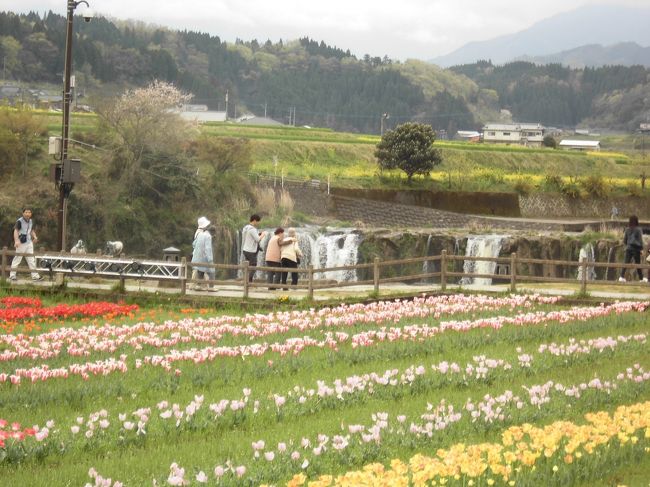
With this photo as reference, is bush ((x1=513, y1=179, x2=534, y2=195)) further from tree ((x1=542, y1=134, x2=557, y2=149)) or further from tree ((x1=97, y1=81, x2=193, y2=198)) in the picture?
tree ((x1=542, y1=134, x2=557, y2=149))

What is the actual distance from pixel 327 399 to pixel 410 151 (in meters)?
63.5

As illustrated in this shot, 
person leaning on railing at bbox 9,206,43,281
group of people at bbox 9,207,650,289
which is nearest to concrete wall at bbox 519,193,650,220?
group of people at bbox 9,207,650,289

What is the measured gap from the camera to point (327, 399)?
1446 cm

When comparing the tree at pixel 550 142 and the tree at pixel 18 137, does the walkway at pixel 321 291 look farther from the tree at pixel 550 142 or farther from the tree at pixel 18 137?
the tree at pixel 550 142

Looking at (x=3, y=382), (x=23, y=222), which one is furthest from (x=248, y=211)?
(x=3, y=382)

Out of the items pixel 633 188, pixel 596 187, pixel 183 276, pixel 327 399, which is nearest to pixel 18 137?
pixel 183 276

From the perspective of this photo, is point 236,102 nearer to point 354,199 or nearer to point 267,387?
point 354,199

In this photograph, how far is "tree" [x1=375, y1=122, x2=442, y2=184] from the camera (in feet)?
252

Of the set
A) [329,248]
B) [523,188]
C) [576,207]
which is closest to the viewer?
[329,248]

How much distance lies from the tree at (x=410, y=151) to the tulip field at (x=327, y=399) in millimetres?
53361

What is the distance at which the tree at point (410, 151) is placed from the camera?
76938 mm

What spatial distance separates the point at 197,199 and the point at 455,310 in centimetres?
3557

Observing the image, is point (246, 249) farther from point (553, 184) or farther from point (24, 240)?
point (553, 184)

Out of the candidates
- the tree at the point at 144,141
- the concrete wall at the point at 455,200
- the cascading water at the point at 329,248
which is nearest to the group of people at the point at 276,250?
the cascading water at the point at 329,248
